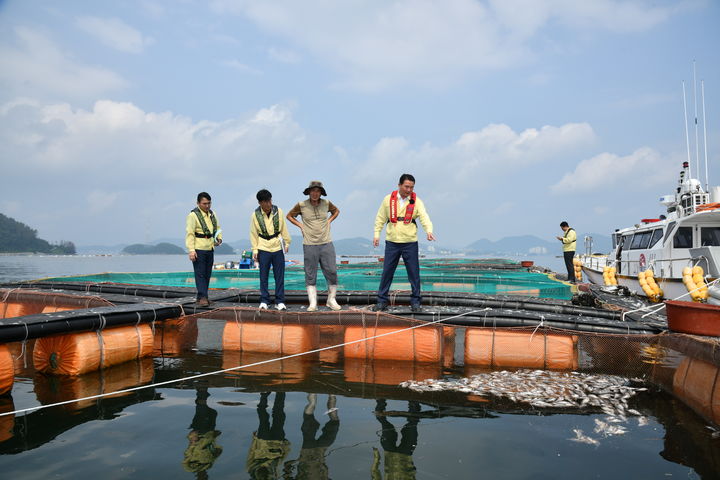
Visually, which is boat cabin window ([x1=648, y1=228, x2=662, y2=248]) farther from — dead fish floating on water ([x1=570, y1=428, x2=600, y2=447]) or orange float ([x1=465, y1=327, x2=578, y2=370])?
dead fish floating on water ([x1=570, y1=428, x2=600, y2=447])

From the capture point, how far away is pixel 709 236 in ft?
48.9

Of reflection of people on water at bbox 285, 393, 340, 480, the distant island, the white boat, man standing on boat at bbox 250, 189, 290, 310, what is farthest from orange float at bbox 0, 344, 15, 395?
the distant island

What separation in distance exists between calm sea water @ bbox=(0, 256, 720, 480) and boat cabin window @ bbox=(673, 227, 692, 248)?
11845mm

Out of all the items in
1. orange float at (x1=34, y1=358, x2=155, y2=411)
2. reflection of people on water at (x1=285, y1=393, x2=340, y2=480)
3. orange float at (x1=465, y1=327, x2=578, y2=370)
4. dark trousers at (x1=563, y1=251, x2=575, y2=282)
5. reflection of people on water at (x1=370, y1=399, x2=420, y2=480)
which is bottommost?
reflection of people on water at (x1=370, y1=399, x2=420, y2=480)

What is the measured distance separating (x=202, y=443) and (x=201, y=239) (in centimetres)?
582

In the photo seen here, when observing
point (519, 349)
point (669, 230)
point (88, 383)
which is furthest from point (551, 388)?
point (669, 230)

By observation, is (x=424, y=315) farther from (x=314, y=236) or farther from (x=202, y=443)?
(x=202, y=443)

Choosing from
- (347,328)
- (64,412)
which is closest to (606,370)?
(347,328)

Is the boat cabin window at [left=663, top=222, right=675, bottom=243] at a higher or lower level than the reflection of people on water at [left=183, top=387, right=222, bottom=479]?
higher

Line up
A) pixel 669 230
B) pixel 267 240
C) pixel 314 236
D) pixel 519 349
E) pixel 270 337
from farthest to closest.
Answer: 1. pixel 669 230
2. pixel 267 240
3. pixel 314 236
4. pixel 270 337
5. pixel 519 349

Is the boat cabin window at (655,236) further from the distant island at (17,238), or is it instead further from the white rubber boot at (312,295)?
the distant island at (17,238)

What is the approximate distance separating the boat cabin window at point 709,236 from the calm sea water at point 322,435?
1207 cm

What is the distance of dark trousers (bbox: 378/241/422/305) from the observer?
845 cm

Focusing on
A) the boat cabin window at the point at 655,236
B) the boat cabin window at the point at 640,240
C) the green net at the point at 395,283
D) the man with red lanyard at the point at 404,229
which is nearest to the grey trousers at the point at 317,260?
the man with red lanyard at the point at 404,229
